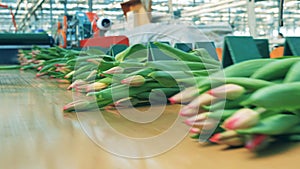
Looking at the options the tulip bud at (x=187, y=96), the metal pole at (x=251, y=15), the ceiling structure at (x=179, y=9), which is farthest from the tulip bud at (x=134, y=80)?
the ceiling structure at (x=179, y=9)

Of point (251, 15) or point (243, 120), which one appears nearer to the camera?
point (243, 120)

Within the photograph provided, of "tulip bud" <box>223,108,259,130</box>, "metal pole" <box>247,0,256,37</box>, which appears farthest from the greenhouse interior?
"metal pole" <box>247,0,256,37</box>

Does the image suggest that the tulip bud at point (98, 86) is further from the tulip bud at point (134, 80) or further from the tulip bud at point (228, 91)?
the tulip bud at point (228, 91)

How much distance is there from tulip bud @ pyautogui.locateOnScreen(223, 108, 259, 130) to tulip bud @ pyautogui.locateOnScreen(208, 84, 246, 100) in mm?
33

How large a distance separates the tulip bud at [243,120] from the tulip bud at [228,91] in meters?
0.03

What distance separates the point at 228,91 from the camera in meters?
0.38

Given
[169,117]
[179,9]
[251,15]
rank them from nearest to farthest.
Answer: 1. [169,117]
2. [251,15]
3. [179,9]

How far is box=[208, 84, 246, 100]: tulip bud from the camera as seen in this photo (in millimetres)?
382

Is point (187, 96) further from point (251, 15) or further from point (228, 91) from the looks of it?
point (251, 15)

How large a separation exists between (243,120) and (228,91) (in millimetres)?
45

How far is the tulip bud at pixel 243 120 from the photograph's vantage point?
0.35m

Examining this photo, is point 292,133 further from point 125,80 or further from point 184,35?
point 184,35

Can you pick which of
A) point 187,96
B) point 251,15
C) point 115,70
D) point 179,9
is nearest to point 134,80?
point 115,70

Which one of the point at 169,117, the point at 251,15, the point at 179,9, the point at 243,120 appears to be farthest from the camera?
the point at 179,9
